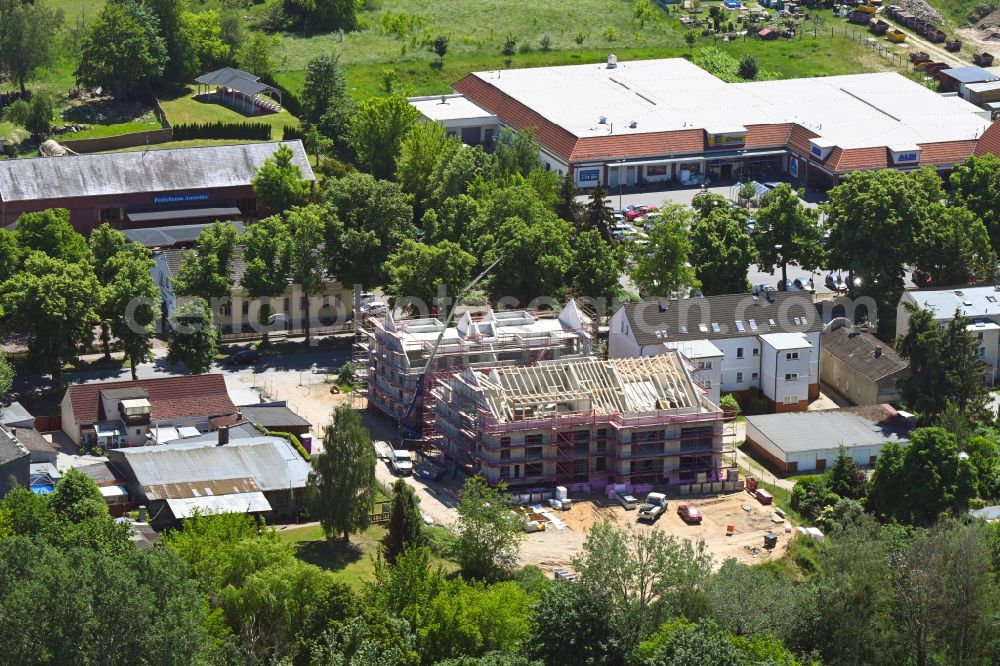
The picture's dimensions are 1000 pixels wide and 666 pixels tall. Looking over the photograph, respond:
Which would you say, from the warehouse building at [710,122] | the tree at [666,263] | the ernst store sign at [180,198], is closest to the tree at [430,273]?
the tree at [666,263]

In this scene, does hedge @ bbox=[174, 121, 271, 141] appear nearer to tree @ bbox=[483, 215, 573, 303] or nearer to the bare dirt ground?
tree @ bbox=[483, 215, 573, 303]

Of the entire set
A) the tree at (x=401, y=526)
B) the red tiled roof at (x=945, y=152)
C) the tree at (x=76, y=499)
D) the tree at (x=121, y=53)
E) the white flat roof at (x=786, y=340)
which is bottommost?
the red tiled roof at (x=945, y=152)

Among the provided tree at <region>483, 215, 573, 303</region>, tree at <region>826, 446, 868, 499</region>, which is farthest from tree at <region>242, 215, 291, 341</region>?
tree at <region>826, 446, 868, 499</region>

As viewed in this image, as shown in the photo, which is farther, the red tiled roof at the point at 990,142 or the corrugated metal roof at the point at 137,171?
the red tiled roof at the point at 990,142

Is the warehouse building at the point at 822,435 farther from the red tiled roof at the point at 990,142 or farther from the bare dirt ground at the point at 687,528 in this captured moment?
the red tiled roof at the point at 990,142

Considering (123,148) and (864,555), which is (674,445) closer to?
(864,555)

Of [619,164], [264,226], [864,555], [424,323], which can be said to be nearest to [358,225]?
[264,226]
